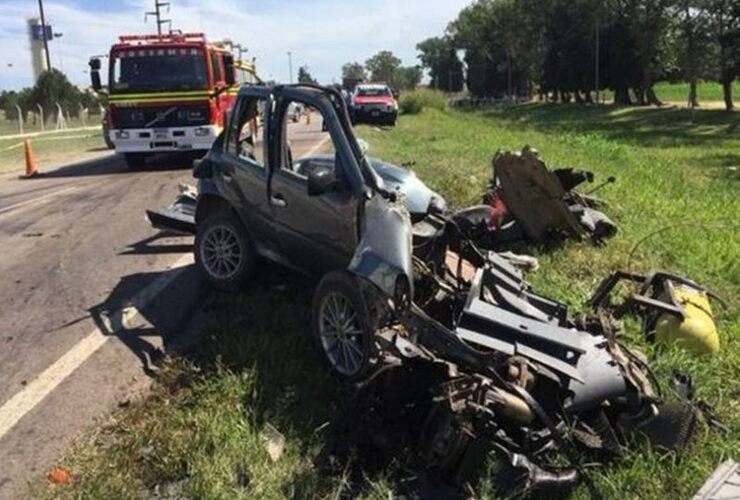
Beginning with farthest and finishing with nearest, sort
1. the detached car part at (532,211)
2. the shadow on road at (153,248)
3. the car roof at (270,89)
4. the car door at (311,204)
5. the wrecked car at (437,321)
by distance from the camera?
the shadow on road at (153,248), the detached car part at (532,211), the car roof at (270,89), the car door at (311,204), the wrecked car at (437,321)

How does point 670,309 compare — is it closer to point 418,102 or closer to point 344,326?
point 344,326

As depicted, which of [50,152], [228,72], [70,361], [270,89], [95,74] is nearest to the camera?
[70,361]

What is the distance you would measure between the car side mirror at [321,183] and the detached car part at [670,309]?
2186 millimetres

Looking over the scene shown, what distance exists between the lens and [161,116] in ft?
57.1

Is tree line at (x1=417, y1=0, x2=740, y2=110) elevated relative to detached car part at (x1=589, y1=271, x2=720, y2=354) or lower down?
elevated

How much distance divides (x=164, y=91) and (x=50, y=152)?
39.8 ft

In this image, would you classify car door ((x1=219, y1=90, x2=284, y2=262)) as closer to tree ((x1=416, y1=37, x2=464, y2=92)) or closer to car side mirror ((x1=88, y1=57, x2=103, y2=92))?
car side mirror ((x1=88, y1=57, x2=103, y2=92))

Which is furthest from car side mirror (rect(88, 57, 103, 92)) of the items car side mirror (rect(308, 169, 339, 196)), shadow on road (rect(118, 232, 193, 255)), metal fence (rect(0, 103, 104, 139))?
metal fence (rect(0, 103, 104, 139))

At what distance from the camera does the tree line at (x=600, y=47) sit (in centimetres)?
4228

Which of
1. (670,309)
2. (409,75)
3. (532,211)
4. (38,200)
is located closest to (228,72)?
(38,200)

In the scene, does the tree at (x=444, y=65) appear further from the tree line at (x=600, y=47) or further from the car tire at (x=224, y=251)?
the car tire at (x=224, y=251)

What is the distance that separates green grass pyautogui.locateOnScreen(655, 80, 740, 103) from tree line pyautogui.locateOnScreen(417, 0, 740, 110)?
4.43 meters

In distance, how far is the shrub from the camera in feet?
162

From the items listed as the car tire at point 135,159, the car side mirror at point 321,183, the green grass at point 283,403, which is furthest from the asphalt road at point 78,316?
the car tire at point 135,159
